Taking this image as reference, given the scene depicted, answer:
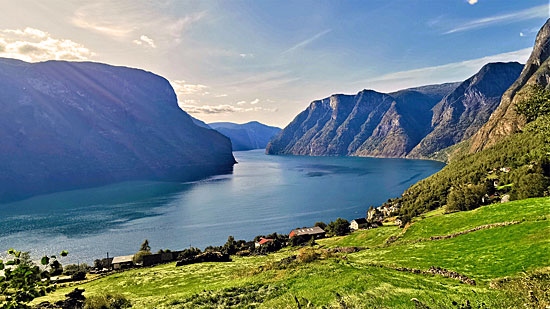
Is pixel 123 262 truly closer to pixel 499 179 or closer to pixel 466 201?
pixel 466 201

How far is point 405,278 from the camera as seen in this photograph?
886 inches

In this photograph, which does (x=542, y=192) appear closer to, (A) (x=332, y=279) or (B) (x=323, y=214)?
(A) (x=332, y=279)

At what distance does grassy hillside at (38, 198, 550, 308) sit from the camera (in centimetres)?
1834

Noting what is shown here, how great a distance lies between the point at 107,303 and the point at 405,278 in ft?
79.0

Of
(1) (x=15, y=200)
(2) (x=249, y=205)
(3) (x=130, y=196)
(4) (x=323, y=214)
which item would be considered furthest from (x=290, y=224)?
(1) (x=15, y=200)

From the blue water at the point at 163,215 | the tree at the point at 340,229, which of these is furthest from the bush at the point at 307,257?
the blue water at the point at 163,215

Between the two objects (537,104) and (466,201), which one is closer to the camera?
(537,104)

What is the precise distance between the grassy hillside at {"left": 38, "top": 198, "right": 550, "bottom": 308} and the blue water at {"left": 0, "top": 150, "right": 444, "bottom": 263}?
7273 cm

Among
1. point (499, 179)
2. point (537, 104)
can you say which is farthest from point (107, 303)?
point (499, 179)

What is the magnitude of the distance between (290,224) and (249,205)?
134 ft

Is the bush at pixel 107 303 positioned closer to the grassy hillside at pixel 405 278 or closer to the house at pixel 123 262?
the grassy hillside at pixel 405 278

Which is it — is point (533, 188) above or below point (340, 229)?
above

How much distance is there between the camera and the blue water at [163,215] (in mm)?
99250

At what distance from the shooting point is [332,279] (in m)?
23.0
